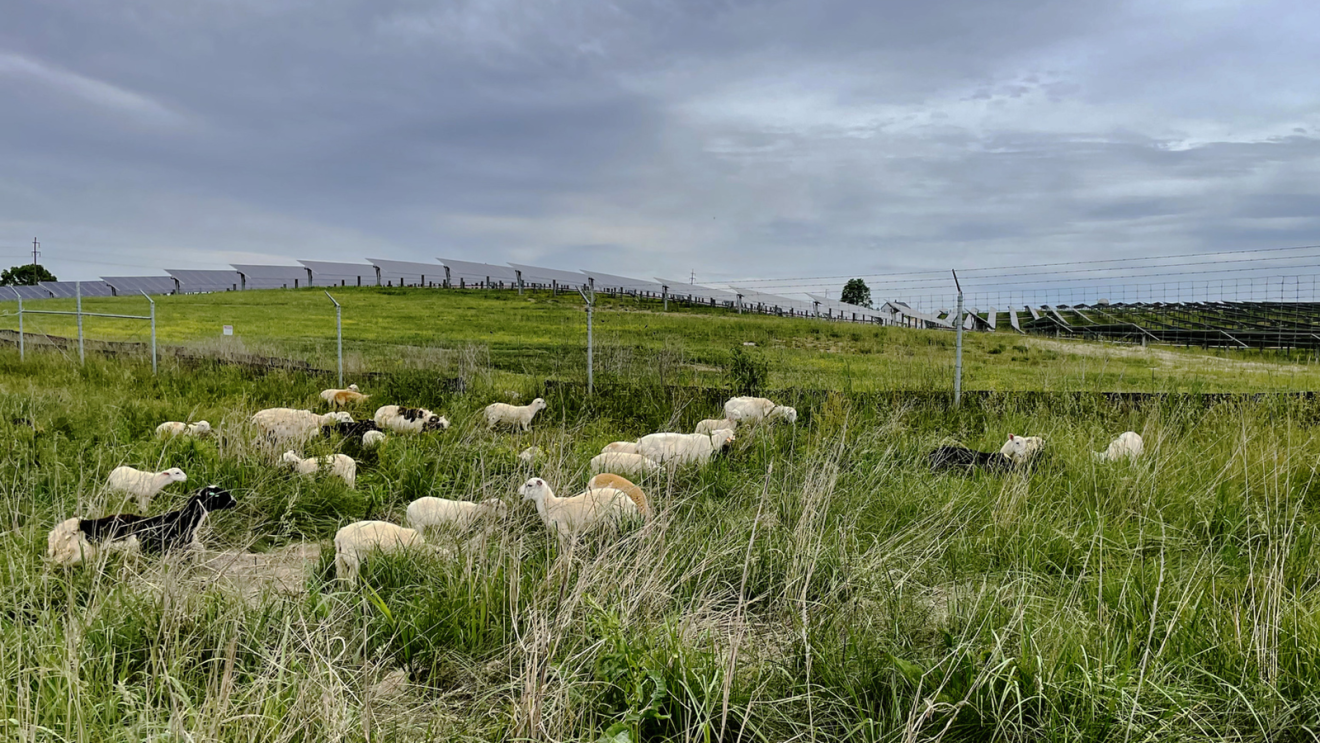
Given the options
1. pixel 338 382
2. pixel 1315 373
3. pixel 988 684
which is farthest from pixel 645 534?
pixel 1315 373

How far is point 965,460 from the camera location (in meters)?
6.39

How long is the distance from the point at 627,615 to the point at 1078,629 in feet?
6.14

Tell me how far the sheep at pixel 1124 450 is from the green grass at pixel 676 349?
2625mm

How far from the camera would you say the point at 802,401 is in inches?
370

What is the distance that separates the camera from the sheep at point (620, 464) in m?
6.00

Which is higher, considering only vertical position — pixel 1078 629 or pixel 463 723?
pixel 1078 629

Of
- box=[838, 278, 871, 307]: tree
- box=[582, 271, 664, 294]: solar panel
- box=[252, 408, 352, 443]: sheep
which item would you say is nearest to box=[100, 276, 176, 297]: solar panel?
box=[582, 271, 664, 294]: solar panel

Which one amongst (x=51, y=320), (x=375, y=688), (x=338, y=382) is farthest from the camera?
(x=51, y=320)

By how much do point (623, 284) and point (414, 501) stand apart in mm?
47476

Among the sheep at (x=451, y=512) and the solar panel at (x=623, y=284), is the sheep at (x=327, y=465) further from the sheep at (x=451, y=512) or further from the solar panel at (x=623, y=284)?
the solar panel at (x=623, y=284)

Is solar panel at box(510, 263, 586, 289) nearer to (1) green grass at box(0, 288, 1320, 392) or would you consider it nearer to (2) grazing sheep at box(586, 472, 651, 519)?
(1) green grass at box(0, 288, 1320, 392)

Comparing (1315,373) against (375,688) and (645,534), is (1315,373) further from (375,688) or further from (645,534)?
(375,688)

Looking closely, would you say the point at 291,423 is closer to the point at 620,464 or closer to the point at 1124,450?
the point at 620,464

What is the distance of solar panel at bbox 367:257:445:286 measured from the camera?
58.8m
